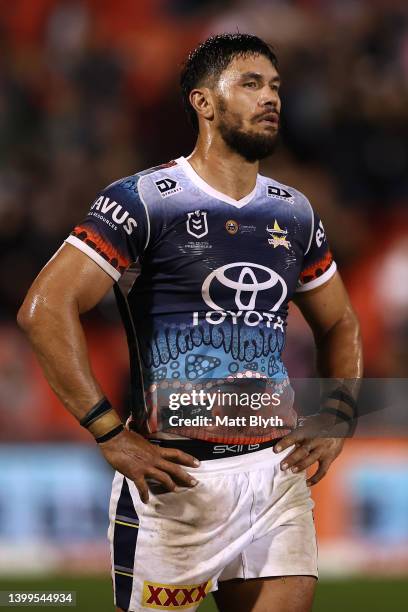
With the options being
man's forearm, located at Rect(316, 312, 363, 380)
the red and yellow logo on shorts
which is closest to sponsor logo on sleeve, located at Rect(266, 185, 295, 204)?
man's forearm, located at Rect(316, 312, 363, 380)

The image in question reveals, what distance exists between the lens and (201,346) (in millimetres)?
3854

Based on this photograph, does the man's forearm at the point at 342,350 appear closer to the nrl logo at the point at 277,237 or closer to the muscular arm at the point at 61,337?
the nrl logo at the point at 277,237

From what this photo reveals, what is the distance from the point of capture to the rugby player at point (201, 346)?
3.69 meters

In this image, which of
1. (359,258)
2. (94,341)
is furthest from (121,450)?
(359,258)

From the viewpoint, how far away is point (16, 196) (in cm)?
1039

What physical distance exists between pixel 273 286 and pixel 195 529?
2.79ft

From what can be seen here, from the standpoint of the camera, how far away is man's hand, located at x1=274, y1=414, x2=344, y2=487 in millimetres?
3979

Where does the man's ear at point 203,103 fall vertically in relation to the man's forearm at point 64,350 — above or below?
above

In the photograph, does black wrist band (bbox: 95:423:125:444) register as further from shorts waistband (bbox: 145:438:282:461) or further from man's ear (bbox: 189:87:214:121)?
man's ear (bbox: 189:87:214:121)

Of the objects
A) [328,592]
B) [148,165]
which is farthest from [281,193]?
[148,165]

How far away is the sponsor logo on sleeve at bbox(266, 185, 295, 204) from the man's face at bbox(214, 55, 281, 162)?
153 millimetres

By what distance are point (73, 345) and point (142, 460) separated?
16.7 inches

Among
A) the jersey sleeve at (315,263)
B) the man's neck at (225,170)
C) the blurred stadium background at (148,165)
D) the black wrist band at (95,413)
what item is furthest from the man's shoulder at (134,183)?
the blurred stadium background at (148,165)

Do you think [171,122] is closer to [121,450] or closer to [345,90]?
[345,90]
